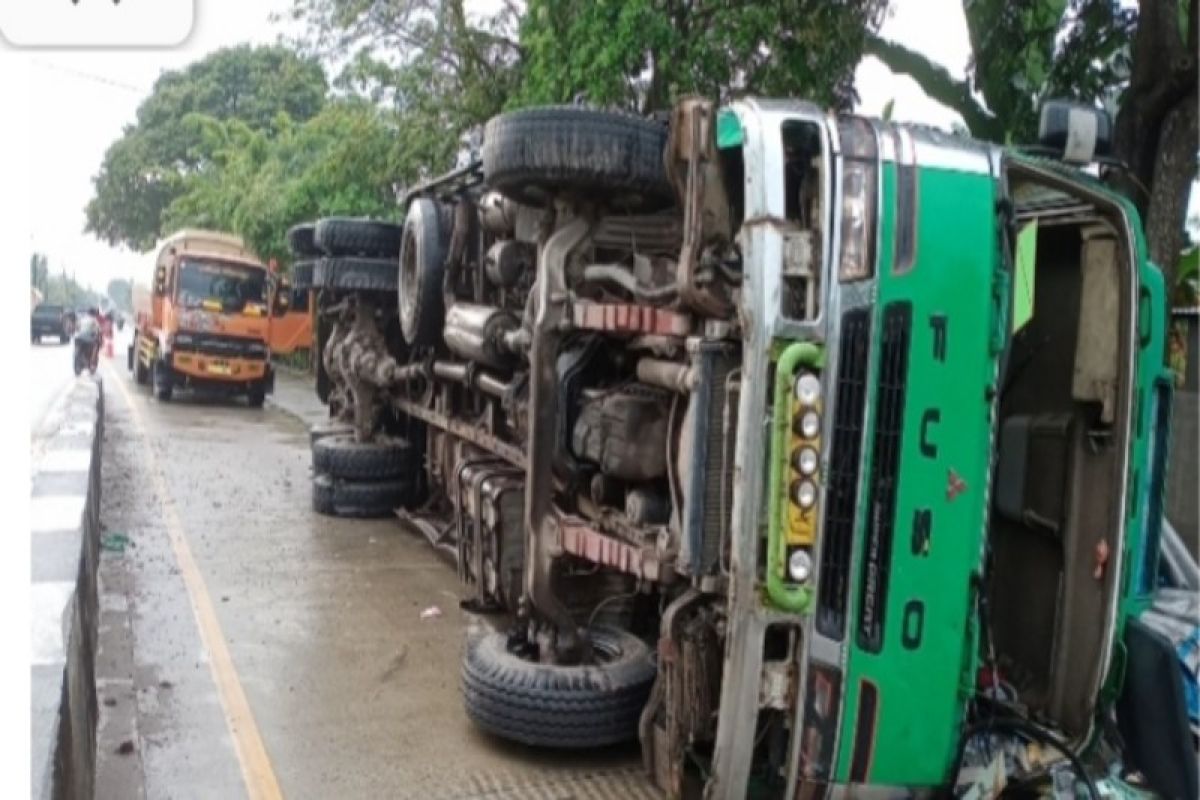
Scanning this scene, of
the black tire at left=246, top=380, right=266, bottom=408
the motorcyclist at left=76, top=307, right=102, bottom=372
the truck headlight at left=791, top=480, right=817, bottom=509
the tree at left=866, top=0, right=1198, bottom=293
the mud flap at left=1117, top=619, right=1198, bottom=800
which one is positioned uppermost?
the tree at left=866, top=0, right=1198, bottom=293

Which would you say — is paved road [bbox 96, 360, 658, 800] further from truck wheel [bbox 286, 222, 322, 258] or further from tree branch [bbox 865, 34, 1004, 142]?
tree branch [bbox 865, 34, 1004, 142]

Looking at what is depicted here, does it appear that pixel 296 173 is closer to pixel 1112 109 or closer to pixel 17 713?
pixel 1112 109

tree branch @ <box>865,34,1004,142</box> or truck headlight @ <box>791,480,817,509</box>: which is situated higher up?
tree branch @ <box>865,34,1004,142</box>

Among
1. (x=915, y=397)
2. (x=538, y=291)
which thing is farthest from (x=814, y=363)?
(x=538, y=291)

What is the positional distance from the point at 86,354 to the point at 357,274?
16873mm

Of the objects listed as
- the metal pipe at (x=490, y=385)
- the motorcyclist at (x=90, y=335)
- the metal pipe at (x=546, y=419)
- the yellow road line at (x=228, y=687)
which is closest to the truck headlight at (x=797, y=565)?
the metal pipe at (x=546, y=419)

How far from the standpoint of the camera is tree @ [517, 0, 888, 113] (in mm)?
9086

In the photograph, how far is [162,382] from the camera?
60.2ft

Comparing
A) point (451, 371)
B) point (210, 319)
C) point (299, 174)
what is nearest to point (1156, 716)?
point (451, 371)

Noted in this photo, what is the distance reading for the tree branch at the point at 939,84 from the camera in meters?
9.18

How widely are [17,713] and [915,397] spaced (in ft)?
7.20

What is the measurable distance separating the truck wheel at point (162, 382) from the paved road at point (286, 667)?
946 centimetres

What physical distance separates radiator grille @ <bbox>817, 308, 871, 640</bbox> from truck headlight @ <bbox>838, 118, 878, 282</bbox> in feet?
0.39

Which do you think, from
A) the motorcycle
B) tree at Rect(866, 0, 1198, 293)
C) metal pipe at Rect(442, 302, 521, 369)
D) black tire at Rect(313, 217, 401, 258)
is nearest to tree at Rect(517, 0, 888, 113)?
tree at Rect(866, 0, 1198, 293)
